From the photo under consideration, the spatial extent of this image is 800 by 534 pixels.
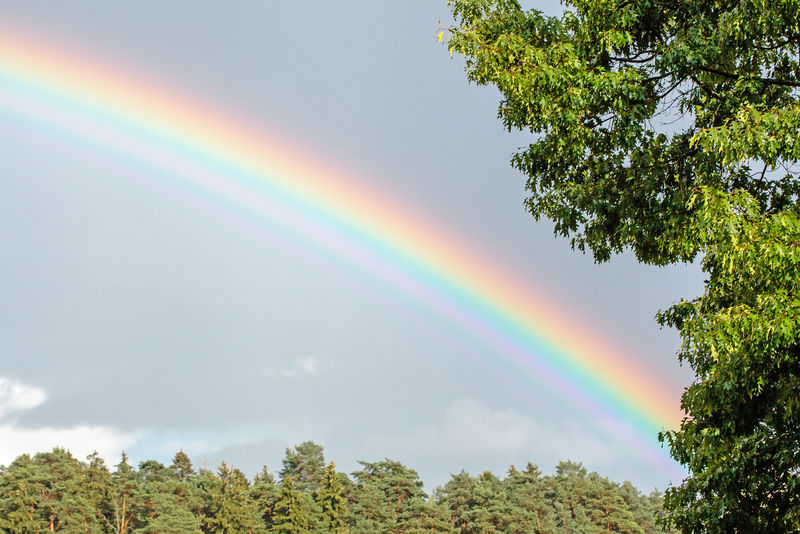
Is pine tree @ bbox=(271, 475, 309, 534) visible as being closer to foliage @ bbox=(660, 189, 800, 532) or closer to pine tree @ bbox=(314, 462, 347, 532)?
pine tree @ bbox=(314, 462, 347, 532)

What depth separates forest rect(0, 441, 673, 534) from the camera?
5500 cm

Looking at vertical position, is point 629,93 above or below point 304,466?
below

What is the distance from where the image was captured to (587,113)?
9.90 meters

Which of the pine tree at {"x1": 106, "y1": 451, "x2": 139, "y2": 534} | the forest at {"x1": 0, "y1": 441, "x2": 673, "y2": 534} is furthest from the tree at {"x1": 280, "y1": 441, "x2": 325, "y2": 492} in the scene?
the pine tree at {"x1": 106, "y1": 451, "x2": 139, "y2": 534}

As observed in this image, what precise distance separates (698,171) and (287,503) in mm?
57215

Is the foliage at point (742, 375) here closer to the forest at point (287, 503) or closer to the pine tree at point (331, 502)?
the forest at point (287, 503)

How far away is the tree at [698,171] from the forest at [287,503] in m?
48.1

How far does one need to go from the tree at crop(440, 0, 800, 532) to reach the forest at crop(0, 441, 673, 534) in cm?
4813

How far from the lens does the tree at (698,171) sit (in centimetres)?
801

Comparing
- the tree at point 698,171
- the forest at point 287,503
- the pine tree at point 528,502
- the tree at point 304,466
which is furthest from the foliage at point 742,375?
the tree at point 304,466

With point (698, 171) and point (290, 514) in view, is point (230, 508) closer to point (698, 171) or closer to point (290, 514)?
point (290, 514)

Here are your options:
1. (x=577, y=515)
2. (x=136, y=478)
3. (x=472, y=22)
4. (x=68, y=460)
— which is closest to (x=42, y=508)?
(x=68, y=460)

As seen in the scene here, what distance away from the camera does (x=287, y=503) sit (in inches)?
2406

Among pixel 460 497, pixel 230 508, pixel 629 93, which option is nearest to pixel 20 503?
pixel 230 508
